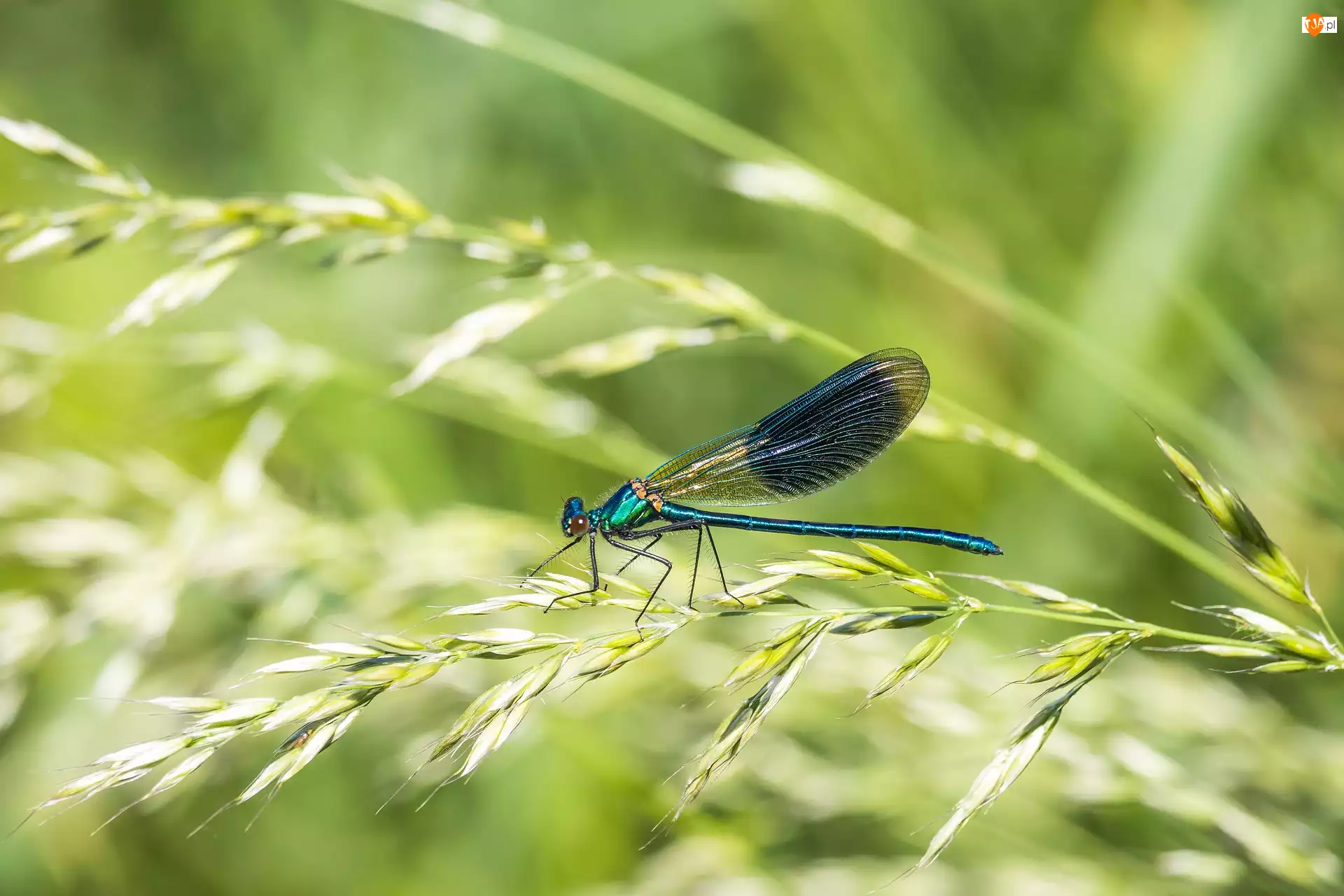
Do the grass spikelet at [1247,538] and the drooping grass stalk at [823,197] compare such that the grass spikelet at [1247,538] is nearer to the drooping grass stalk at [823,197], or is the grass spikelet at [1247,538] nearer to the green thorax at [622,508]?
the drooping grass stalk at [823,197]

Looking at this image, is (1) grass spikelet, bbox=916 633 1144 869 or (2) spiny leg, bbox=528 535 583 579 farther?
(2) spiny leg, bbox=528 535 583 579

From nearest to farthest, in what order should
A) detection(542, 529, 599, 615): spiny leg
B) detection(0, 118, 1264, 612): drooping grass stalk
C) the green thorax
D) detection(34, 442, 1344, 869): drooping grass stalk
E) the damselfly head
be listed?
detection(34, 442, 1344, 869): drooping grass stalk, detection(542, 529, 599, 615): spiny leg, detection(0, 118, 1264, 612): drooping grass stalk, the damselfly head, the green thorax

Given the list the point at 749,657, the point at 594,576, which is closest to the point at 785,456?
the point at 594,576

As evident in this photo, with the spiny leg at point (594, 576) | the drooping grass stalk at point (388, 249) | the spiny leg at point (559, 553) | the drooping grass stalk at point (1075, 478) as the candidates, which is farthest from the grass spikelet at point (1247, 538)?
the spiny leg at point (559, 553)

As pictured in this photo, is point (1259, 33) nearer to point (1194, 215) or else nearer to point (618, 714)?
point (1194, 215)

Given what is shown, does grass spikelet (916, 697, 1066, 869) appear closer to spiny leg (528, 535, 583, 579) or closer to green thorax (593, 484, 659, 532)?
spiny leg (528, 535, 583, 579)

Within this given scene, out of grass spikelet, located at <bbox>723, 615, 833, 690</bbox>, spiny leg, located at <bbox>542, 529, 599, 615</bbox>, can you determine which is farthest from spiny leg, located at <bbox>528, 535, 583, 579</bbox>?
grass spikelet, located at <bbox>723, 615, 833, 690</bbox>

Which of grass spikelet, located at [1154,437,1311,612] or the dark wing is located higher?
grass spikelet, located at [1154,437,1311,612]
